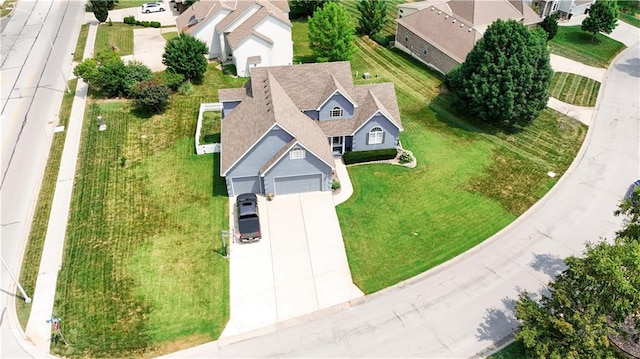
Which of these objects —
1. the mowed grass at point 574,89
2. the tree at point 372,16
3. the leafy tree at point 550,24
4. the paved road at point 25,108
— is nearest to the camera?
the paved road at point 25,108

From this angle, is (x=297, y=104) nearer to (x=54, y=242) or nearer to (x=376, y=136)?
(x=376, y=136)

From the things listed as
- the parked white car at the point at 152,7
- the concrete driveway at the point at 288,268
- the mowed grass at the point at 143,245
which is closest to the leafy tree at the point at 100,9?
the parked white car at the point at 152,7

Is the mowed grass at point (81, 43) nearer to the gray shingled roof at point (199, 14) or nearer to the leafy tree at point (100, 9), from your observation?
the leafy tree at point (100, 9)

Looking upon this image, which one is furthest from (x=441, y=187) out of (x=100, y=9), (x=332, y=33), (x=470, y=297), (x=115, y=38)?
(x=100, y=9)

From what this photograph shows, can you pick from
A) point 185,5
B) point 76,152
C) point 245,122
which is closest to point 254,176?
point 245,122

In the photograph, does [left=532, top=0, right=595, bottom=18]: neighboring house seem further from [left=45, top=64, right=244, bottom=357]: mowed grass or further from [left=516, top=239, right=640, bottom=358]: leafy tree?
[left=516, top=239, right=640, bottom=358]: leafy tree

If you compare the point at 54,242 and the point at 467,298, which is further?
the point at 54,242
